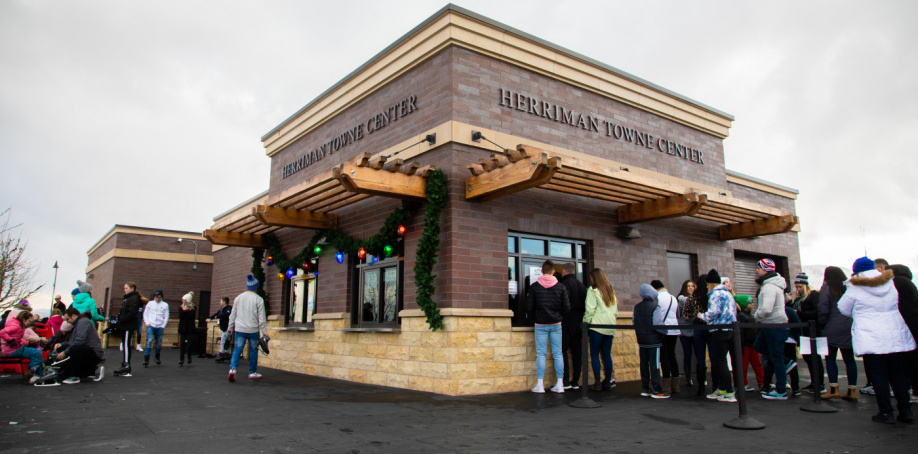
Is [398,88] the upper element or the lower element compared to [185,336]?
upper

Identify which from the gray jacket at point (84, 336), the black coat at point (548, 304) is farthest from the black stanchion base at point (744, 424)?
the gray jacket at point (84, 336)

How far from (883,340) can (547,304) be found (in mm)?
3934

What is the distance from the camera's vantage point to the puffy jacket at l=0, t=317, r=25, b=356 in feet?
31.4

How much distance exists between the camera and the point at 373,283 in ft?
33.8

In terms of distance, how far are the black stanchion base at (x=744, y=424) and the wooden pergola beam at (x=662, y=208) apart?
4.65 m

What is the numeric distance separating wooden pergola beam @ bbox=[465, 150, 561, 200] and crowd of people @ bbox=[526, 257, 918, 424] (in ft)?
4.67

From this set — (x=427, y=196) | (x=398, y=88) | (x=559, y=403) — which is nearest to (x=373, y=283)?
(x=427, y=196)

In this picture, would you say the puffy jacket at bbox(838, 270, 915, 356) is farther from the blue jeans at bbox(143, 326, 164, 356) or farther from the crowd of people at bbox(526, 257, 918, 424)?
the blue jeans at bbox(143, 326, 164, 356)

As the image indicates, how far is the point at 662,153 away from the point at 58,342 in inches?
477

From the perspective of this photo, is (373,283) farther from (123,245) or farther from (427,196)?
(123,245)

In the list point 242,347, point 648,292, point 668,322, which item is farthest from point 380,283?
point 668,322

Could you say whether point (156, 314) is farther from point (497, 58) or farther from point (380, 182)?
point (497, 58)

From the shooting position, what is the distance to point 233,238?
1318cm

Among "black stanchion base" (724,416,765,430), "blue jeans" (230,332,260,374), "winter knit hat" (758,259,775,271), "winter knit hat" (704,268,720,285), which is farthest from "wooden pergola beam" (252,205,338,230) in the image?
"black stanchion base" (724,416,765,430)
